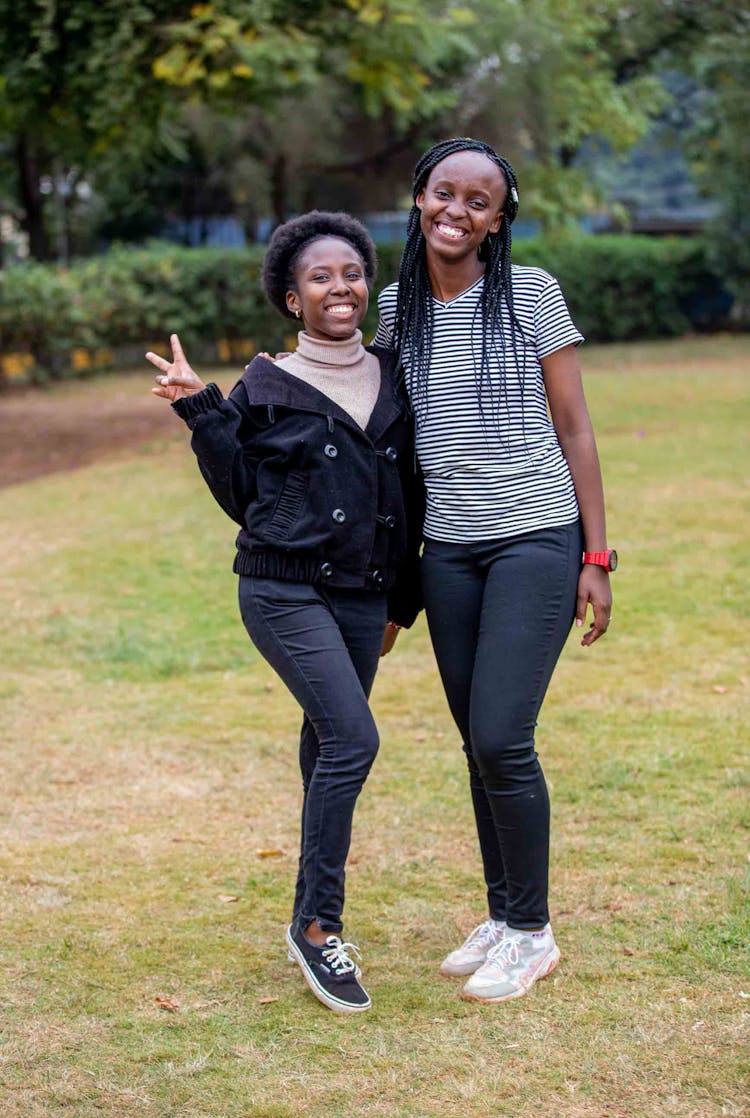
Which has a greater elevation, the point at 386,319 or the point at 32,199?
the point at 32,199

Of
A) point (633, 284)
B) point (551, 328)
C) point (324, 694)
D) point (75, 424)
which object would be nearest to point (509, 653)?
point (324, 694)

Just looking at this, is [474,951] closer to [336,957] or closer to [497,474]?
[336,957]

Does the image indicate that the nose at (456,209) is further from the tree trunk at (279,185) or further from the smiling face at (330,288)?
the tree trunk at (279,185)

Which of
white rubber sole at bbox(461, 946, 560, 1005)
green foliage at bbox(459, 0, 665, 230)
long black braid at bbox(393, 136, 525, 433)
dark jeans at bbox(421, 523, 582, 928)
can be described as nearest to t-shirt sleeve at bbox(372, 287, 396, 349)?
long black braid at bbox(393, 136, 525, 433)

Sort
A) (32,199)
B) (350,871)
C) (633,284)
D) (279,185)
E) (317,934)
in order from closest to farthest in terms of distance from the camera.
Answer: (317,934) < (350,871) < (279,185) < (32,199) < (633,284)

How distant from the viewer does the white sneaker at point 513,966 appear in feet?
11.8

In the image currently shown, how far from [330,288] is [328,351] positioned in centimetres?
15

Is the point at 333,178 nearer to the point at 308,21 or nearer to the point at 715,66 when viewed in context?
the point at 715,66

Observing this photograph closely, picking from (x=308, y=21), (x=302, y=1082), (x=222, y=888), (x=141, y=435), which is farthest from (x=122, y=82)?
(x=302, y=1082)

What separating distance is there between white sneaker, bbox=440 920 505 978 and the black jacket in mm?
1008

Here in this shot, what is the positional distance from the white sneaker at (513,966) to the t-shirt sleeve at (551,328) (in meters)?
1.48

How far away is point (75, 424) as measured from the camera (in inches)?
648

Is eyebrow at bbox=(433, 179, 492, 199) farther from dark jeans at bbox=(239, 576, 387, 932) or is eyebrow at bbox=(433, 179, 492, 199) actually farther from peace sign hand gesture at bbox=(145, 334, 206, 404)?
→ dark jeans at bbox=(239, 576, 387, 932)

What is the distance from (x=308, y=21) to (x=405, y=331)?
943cm
